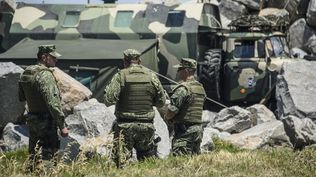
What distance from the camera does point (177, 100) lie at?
23.4ft

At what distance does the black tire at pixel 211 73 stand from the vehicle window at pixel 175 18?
1234 millimetres

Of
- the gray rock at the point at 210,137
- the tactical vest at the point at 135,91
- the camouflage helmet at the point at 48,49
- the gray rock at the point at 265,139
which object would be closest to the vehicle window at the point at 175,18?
the gray rock at the point at 210,137

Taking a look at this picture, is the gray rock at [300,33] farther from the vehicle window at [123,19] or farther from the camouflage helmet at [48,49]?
the camouflage helmet at [48,49]

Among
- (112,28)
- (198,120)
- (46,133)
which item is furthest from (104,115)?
(112,28)

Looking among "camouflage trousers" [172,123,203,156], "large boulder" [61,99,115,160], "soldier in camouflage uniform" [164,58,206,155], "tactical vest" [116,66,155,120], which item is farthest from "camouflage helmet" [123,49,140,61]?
"large boulder" [61,99,115,160]

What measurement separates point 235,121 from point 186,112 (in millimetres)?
4121

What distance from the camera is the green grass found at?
5.53 meters

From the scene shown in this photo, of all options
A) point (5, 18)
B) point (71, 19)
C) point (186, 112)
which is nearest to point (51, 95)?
point (186, 112)

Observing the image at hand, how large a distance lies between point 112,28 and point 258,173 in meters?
9.19

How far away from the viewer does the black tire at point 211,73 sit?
12898mm

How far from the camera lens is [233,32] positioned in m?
13.9

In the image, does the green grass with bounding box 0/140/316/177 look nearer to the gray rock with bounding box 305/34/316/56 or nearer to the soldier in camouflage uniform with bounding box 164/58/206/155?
the soldier in camouflage uniform with bounding box 164/58/206/155

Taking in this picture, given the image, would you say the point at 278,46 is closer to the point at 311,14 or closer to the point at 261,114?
the point at 261,114

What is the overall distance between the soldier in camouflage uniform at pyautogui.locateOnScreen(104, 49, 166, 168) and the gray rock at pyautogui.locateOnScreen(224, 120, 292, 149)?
2891 mm
